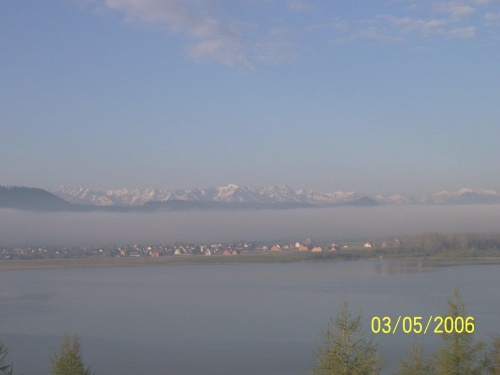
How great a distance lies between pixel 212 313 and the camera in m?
9.57

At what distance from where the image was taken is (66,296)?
12.2 meters

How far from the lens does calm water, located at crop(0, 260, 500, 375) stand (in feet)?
21.5

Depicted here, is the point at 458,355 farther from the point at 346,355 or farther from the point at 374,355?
the point at 346,355

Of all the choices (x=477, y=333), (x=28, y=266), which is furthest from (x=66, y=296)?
(x=28, y=266)

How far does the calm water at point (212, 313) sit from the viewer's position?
258 inches

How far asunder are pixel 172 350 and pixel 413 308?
4358 mm

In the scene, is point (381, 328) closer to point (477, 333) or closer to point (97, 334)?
point (477, 333)

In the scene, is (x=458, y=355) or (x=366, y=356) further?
(x=458, y=355)

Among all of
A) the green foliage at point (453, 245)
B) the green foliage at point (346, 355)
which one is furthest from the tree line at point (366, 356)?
the green foliage at point (453, 245)

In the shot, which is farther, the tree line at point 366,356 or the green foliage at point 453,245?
the green foliage at point 453,245
